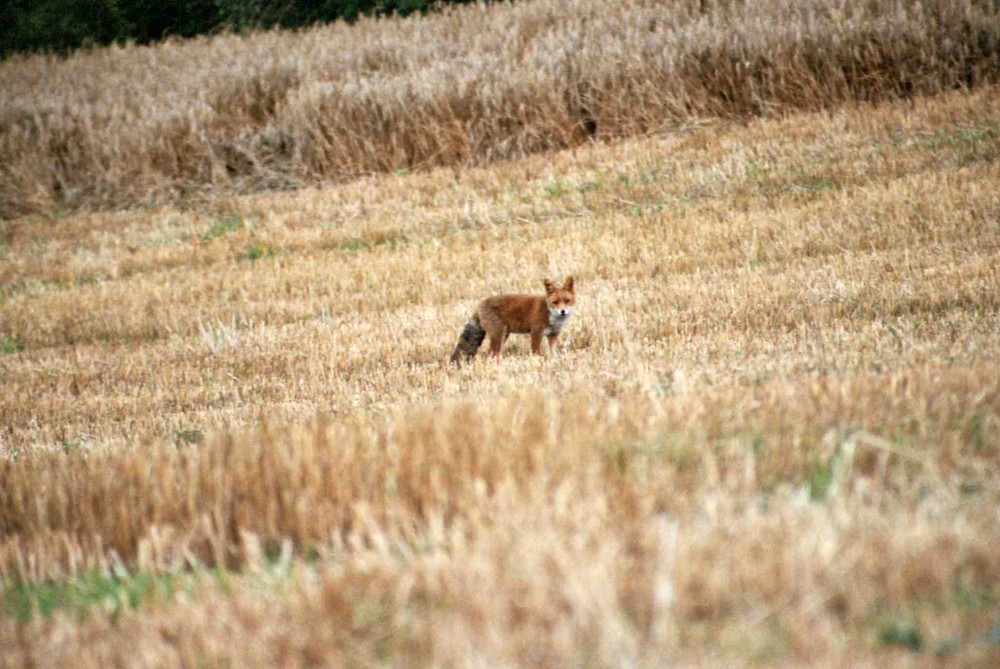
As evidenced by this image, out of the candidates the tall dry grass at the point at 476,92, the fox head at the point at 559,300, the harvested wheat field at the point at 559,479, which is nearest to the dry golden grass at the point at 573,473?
the harvested wheat field at the point at 559,479

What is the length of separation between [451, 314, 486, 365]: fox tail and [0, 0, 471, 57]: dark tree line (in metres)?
31.9

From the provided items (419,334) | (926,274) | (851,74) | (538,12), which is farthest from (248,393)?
(538,12)

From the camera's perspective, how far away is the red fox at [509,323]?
328 inches

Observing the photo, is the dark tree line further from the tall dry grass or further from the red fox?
the red fox

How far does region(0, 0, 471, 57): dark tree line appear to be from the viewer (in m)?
40.1

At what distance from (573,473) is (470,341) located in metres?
5.18

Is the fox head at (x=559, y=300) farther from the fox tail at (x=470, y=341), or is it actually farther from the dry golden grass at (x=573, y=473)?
the fox tail at (x=470, y=341)

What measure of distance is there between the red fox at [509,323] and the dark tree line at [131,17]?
32.0 meters

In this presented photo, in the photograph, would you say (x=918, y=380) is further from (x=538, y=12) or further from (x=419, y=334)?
(x=538, y=12)

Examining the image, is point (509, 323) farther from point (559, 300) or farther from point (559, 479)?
point (559, 479)

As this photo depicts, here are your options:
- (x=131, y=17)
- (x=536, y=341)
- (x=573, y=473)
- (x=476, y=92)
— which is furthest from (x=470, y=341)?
(x=131, y=17)

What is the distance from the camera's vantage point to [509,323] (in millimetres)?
8477

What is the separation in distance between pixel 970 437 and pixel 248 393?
5948 mm

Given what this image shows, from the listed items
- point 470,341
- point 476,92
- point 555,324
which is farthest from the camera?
point 476,92
